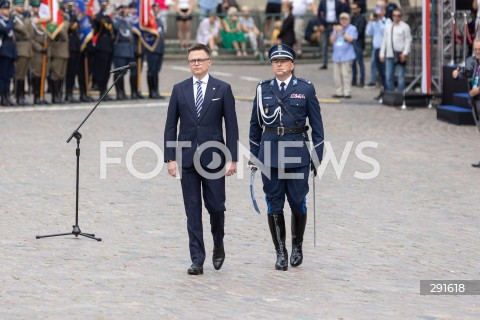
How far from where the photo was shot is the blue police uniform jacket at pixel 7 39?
23891 millimetres

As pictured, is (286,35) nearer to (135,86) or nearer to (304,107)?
(135,86)

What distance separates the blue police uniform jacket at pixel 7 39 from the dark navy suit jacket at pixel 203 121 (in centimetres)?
1364

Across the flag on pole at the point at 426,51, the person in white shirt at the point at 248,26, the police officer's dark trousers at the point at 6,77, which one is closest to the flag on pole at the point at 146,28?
the police officer's dark trousers at the point at 6,77

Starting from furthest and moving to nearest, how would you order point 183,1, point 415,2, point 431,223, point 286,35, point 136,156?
1. point 183,1
2. point 286,35
3. point 415,2
4. point 136,156
5. point 431,223

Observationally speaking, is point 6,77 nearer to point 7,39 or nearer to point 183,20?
point 7,39

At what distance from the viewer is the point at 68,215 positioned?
1346cm

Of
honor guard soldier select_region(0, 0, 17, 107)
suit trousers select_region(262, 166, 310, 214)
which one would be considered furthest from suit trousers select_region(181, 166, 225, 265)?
honor guard soldier select_region(0, 0, 17, 107)

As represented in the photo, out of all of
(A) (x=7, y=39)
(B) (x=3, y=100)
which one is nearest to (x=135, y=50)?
(B) (x=3, y=100)

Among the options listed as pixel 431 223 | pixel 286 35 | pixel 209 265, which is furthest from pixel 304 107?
pixel 286 35

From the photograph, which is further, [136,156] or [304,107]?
[136,156]

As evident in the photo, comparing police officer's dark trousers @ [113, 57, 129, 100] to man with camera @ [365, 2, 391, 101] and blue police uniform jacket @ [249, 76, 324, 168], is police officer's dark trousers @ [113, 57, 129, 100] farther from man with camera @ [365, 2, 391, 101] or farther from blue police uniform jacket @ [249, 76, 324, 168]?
blue police uniform jacket @ [249, 76, 324, 168]

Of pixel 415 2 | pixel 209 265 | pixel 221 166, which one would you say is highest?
pixel 415 2

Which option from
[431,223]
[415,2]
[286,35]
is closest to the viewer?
[431,223]

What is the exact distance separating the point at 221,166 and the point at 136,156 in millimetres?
7548
